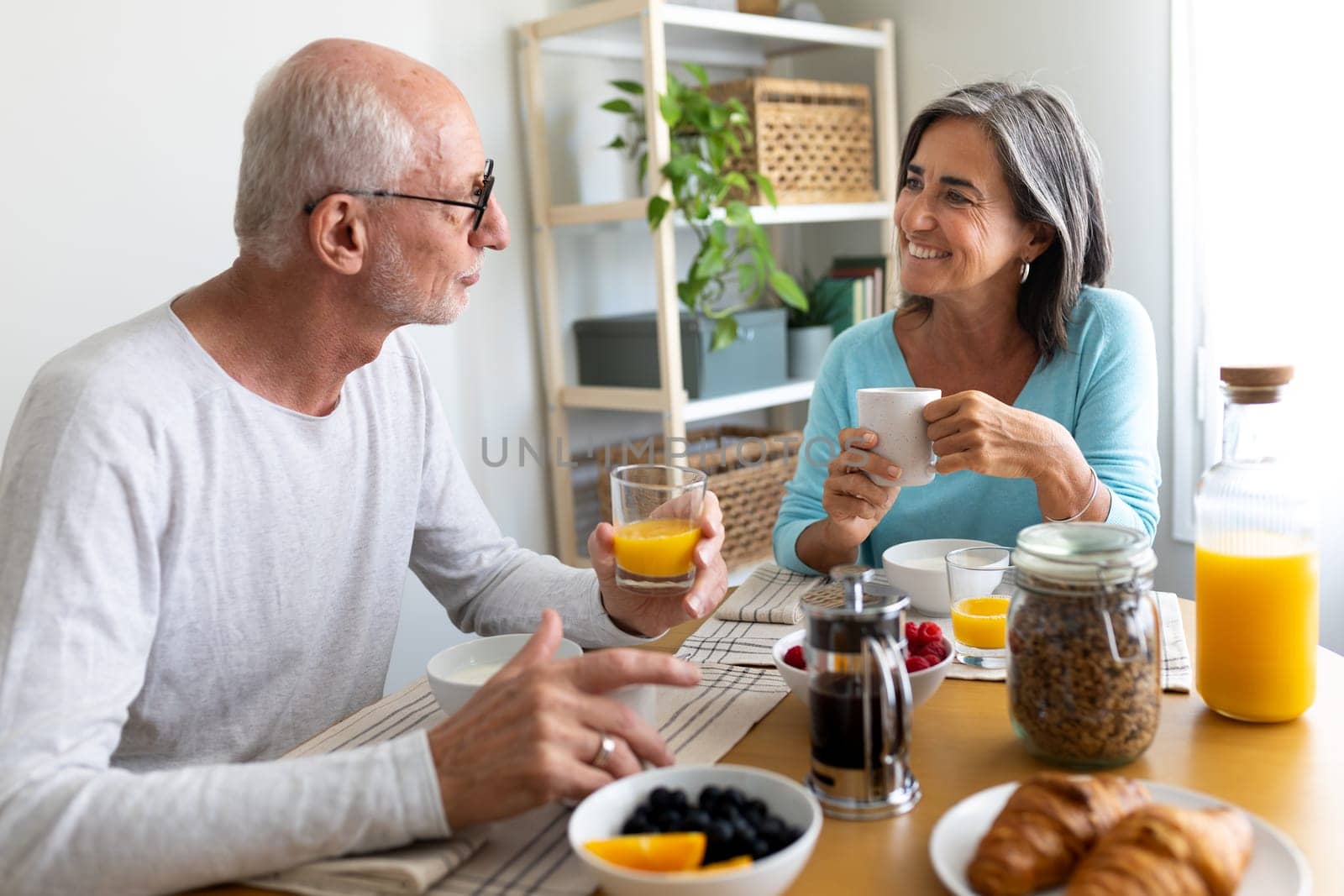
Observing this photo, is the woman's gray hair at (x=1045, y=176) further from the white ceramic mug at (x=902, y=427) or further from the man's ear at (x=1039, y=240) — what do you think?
the white ceramic mug at (x=902, y=427)

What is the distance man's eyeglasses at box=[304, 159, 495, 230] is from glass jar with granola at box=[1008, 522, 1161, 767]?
756mm

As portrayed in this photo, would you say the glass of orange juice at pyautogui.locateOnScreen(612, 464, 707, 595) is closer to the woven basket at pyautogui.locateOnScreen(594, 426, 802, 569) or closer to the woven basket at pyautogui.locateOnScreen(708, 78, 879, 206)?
the woven basket at pyautogui.locateOnScreen(594, 426, 802, 569)

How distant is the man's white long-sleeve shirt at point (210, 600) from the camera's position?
0.90m

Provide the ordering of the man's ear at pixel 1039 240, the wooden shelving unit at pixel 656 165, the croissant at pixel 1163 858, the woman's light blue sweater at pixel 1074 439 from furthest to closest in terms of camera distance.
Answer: the wooden shelving unit at pixel 656 165, the man's ear at pixel 1039 240, the woman's light blue sweater at pixel 1074 439, the croissant at pixel 1163 858

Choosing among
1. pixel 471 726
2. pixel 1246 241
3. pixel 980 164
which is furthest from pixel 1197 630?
pixel 1246 241

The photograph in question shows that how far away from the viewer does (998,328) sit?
192 centimetres

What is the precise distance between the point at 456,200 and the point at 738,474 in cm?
155

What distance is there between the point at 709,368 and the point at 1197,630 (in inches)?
71.5

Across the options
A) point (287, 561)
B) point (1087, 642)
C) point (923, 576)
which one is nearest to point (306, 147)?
point (287, 561)

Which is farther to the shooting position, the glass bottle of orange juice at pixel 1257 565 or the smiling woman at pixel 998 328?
the smiling woman at pixel 998 328

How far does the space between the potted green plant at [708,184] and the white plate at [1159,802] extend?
1.87 meters

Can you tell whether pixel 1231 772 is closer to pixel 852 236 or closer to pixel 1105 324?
pixel 1105 324

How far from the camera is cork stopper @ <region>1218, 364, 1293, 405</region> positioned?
98 cm

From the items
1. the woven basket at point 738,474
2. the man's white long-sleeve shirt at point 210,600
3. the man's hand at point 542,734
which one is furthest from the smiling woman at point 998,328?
the woven basket at point 738,474
